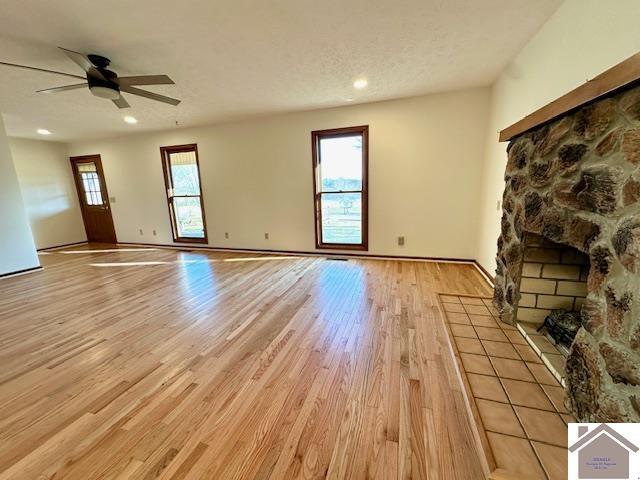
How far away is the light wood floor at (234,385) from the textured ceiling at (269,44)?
250 centimetres

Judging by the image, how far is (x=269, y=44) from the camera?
2.31 metres

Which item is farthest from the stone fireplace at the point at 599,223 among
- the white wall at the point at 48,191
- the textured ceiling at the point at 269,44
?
the white wall at the point at 48,191

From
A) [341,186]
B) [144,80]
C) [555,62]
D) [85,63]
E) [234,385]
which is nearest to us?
[234,385]

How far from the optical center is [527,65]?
2428mm

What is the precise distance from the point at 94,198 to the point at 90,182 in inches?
16.0

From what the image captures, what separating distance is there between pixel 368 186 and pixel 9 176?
225 inches

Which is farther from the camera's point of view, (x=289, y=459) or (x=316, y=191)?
(x=316, y=191)

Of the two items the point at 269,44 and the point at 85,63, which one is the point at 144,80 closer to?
the point at 85,63

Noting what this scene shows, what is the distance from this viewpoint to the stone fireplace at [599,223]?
3.28 ft

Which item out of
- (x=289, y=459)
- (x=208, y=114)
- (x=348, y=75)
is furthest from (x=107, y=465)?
(x=208, y=114)

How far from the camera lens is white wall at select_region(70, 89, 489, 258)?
3.79 metres

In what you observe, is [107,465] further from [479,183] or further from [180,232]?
[180,232]

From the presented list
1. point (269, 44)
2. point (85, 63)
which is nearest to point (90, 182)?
point (85, 63)

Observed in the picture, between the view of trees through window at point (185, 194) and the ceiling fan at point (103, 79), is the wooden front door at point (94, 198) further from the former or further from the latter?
the ceiling fan at point (103, 79)
